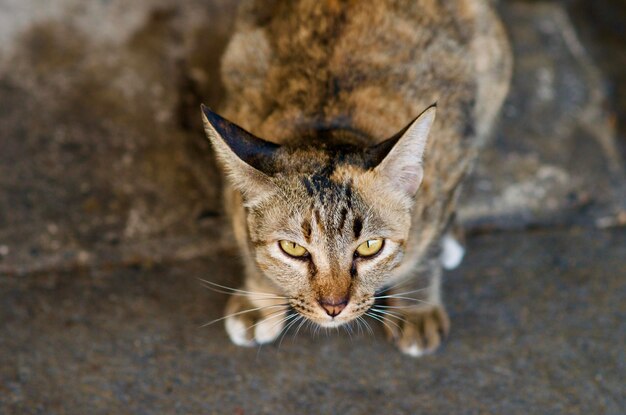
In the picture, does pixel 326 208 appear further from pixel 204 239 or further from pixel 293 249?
pixel 204 239

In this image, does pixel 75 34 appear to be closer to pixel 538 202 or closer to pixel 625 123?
pixel 538 202

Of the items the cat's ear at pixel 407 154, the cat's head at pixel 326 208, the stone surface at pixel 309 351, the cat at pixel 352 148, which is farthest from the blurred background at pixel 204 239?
the cat's ear at pixel 407 154

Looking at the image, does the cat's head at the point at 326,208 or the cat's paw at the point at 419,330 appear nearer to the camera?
the cat's head at the point at 326,208

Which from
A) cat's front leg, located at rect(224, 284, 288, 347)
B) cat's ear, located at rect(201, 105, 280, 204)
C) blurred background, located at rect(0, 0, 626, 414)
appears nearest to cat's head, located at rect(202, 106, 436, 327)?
cat's ear, located at rect(201, 105, 280, 204)

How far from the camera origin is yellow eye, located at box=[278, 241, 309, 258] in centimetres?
229

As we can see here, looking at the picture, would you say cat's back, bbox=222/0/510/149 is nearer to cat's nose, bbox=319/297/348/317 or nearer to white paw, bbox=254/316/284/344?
cat's nose, bbox=319/297/348/317

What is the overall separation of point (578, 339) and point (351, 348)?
3.13ft

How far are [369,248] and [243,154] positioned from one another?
0.53m

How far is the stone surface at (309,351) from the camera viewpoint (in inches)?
105

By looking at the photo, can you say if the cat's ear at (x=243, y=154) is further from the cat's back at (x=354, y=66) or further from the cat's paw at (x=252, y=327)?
the cat's paw at (x=252, y=327)

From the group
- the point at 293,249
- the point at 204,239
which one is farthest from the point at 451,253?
the point at 204,239

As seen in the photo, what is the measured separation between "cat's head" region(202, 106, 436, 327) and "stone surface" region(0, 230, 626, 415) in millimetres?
514

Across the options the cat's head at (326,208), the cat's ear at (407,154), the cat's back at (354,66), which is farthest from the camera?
the cat's back at (354,66)

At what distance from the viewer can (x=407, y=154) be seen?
2.20 meters
